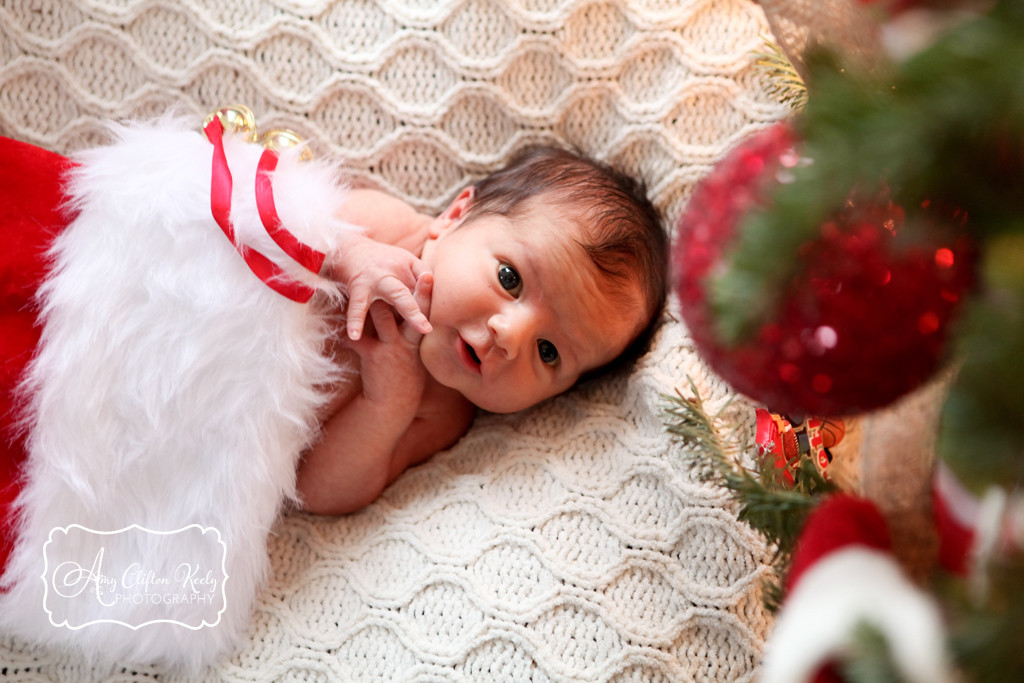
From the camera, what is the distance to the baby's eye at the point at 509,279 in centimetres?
132

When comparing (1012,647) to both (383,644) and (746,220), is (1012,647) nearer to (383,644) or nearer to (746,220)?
(746,220)

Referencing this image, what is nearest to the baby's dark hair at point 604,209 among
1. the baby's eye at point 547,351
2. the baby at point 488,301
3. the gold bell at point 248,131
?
the baby at point 488,301

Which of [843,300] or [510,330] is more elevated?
[843,300]

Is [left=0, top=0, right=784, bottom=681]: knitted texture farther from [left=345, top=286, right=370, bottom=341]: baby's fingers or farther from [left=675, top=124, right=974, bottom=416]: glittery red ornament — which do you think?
[left=675, top=124, right=974, bottom=416]: glittery red ornament

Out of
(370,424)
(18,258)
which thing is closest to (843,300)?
(370,424)

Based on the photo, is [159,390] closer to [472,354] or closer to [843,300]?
[472,354]

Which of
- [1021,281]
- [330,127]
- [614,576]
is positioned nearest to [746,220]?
[1021,281]

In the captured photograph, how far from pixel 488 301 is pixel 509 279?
0.06 meters

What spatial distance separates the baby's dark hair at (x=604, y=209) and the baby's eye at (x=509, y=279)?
0.10 meters

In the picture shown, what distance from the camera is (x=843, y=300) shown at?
1.91 feet

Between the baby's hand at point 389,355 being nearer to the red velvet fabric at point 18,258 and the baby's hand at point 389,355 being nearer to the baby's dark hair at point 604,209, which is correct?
the baby's dark hair at point 604,209

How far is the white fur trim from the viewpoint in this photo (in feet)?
1.55

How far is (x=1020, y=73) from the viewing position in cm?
40

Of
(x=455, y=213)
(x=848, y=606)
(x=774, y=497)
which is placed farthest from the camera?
(x=455, y=213)
